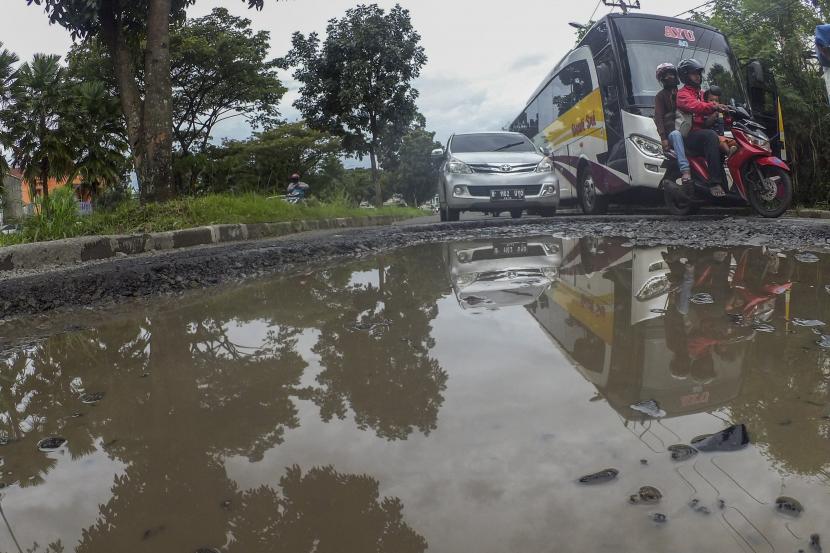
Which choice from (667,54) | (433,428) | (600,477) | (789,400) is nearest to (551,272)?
(789,400)

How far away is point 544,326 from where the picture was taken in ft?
7.15

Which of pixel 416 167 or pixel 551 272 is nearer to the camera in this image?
pixel 551 272

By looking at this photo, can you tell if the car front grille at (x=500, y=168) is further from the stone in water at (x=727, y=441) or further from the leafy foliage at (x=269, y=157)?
the leafy foliage at (x=269, y=157)

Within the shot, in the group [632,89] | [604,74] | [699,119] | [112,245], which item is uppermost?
[604,74]

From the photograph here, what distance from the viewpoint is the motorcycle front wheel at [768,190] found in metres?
6.54

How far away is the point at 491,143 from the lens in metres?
9.47

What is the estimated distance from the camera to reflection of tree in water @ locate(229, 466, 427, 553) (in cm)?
93

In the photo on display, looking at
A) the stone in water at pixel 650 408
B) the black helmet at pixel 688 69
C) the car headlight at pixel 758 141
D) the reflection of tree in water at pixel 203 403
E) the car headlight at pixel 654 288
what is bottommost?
the car headlight at pixel 654 288

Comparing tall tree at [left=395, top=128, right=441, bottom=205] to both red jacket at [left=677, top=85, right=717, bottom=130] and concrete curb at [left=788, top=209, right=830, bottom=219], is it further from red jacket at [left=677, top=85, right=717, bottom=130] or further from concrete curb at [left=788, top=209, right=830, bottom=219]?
red jacket at [left=677, top=85, right=717, bottom=130]

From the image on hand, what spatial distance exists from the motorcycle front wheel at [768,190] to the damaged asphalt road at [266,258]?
766 millimetres

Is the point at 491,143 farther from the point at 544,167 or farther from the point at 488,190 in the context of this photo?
the point at 488,190

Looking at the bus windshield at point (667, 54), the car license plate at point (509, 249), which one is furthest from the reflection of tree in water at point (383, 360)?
the bus windshield at point (667, 54)

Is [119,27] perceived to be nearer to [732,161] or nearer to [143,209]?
[143,209]

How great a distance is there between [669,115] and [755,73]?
66.6 inches
